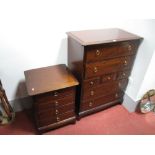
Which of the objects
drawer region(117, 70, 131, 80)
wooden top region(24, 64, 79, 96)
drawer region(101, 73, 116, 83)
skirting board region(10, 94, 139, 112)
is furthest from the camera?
skirting board region(10, 94, 139, 112)

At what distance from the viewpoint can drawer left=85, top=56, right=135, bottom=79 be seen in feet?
4.95

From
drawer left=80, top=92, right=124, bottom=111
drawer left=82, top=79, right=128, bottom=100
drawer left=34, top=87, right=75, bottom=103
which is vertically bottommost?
drawer left=80, top=92, right=124, bottom=111

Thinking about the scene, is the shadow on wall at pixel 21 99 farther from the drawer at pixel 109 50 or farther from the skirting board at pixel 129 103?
the skirting board at pixel 129 103

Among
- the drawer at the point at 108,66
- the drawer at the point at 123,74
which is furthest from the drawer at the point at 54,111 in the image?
the drawer at the point at 123,74

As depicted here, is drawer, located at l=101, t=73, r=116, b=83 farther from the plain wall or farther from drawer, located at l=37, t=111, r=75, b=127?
drawer, located at l=37, t=111, r=75, b=127

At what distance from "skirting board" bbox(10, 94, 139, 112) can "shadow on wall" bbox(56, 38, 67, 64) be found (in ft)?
2.12

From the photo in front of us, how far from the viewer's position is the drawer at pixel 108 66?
1.51 metres

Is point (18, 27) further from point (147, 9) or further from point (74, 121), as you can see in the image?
point (147, 9)

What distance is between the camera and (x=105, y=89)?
178cm

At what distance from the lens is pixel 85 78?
1.55 m

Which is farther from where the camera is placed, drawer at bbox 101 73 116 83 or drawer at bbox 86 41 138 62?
drawer at bbox 101 73 116 83

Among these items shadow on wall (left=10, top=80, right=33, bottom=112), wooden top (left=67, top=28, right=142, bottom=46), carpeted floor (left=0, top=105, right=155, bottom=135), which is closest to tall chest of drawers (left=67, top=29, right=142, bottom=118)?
wooden top (left=67, top=28, right=142, bottom=46)

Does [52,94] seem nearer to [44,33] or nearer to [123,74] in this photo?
[44,33]
